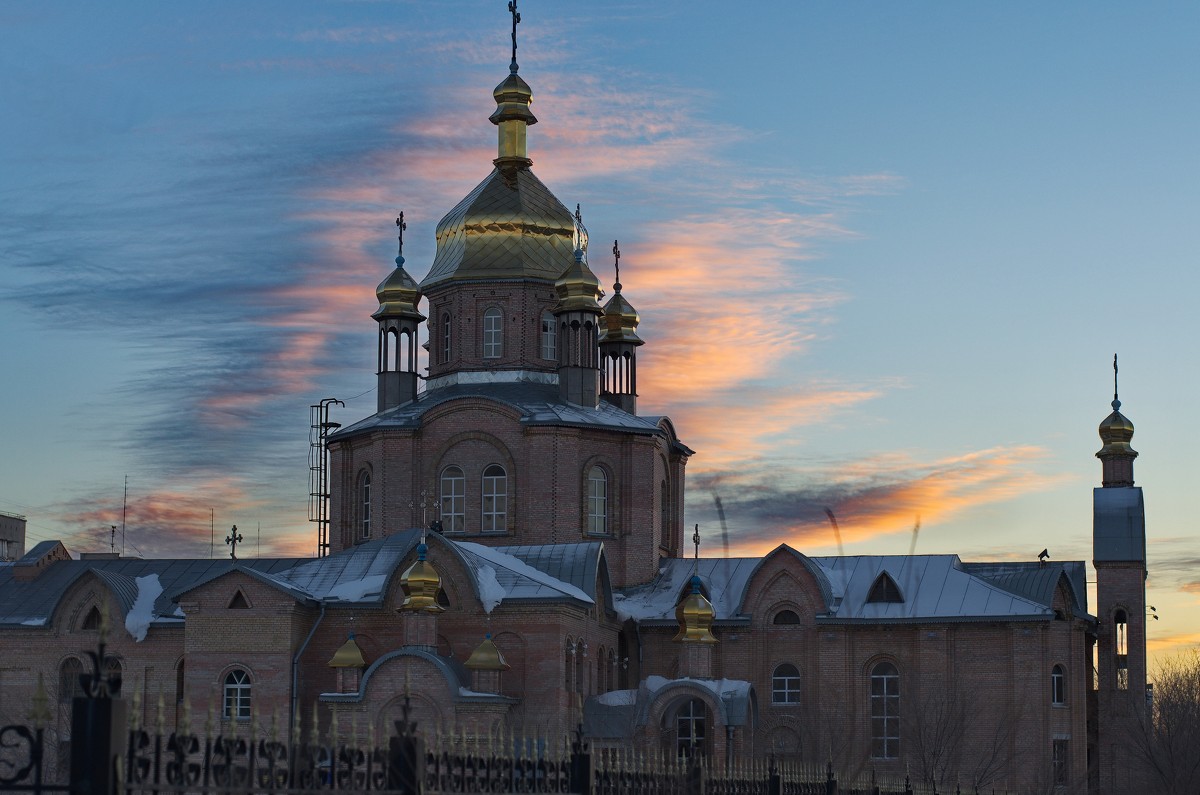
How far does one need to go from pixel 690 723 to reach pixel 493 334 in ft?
37.4

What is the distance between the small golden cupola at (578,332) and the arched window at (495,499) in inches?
99.2

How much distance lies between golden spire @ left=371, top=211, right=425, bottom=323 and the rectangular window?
1806cm

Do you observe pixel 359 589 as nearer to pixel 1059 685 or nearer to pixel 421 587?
pixel 421 587

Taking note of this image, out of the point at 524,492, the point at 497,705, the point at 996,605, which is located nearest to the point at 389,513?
the point at 524,492

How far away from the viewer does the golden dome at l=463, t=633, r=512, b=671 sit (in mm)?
35544

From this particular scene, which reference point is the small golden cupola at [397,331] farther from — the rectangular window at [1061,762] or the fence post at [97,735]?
the fence post at [97,735]

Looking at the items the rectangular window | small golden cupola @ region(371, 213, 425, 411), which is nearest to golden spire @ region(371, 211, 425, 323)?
small golden cupola @ region(371, 213, 425, 411)

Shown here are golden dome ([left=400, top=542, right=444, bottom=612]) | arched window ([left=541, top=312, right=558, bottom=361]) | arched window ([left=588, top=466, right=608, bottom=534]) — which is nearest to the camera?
golden dome ([left=400, top=542, right=444, bottom=612])

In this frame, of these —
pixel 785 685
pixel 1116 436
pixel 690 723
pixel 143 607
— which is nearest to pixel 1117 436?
pixel 1116 436

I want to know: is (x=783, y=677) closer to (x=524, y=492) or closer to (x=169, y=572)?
(x=524, y=492)

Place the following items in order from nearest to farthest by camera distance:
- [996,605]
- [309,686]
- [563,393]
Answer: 1. [309,686]
2. [996,605]
3. [563,393]

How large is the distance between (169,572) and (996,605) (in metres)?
19.7

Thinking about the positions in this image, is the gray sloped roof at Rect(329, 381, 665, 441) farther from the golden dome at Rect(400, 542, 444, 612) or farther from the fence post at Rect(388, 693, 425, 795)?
the fence post at Rect(388, 693, 425, 795)

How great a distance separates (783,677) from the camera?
137 ft
